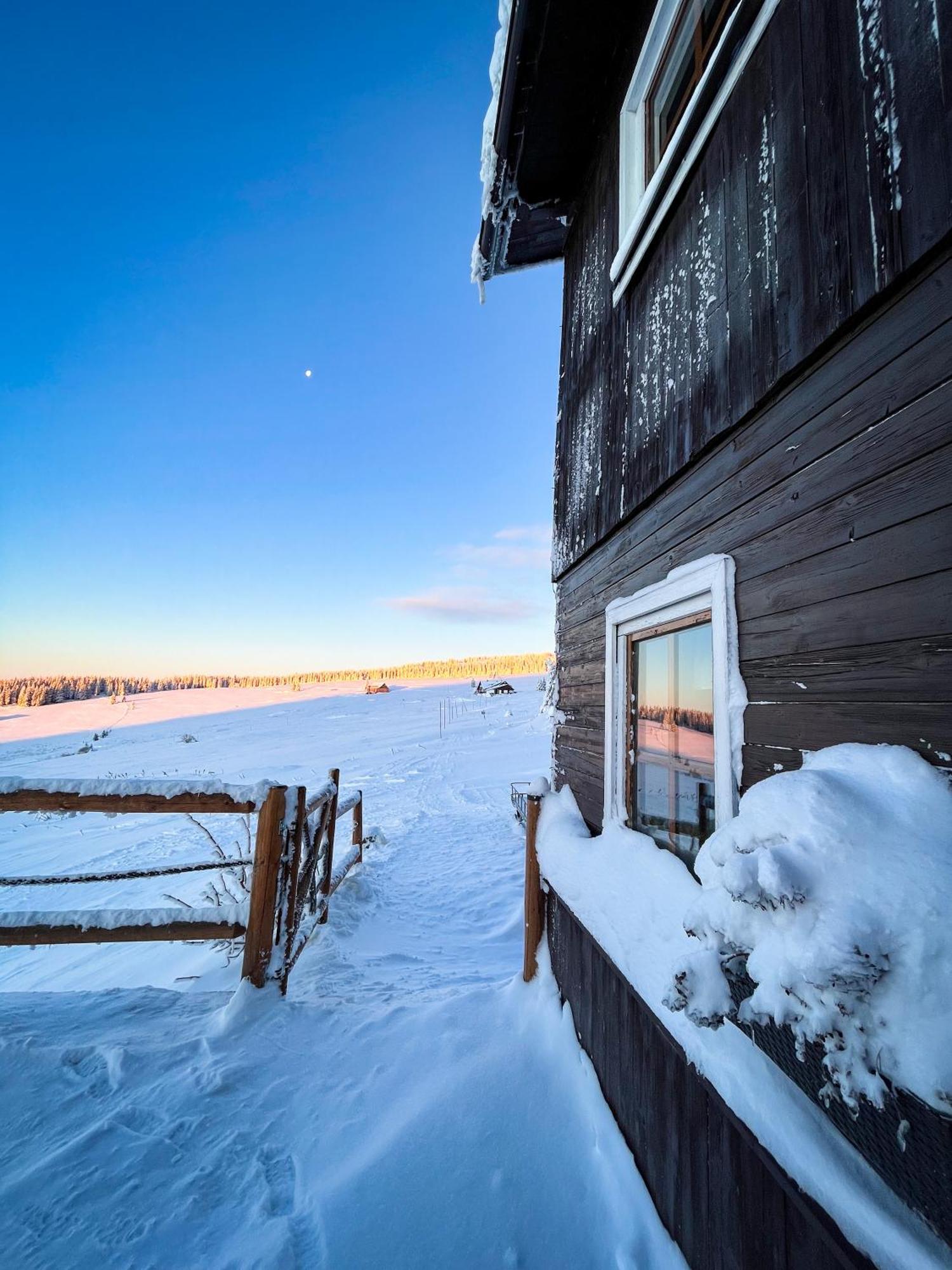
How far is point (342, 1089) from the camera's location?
275cm

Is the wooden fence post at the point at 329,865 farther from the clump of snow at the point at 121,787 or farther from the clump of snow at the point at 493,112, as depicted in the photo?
the clump of snow at the point at 493,112

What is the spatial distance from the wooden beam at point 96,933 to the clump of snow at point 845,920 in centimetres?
323

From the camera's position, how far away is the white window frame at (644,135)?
2314 mm

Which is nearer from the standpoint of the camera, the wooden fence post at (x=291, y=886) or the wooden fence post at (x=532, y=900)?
the wooden fence post at (x=291, y=886)

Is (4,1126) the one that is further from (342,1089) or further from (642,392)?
(642,392)

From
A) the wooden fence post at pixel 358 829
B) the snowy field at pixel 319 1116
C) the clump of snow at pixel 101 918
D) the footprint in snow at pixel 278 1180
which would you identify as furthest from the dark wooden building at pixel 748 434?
the wooden fence post at pixel 358 829

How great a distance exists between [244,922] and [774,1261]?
3091 mm

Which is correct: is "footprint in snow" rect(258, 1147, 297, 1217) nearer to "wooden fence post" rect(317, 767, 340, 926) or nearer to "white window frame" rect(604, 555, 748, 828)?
"white window frame" rect(604, 555, 748, 828)

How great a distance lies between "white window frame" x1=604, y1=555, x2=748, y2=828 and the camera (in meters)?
1.97

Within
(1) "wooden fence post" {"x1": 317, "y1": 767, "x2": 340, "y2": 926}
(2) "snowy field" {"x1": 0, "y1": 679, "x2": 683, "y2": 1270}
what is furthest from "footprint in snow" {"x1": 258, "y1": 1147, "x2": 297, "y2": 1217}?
(1) "wooden fence post" {"x1": 317, "y1": 767, "x2": 340, "y2": 926}

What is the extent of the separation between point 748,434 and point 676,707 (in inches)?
50.5

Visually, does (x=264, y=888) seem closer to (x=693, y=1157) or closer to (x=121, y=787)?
(x=121, y=787)

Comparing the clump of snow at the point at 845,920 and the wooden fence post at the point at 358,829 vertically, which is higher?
the clump of snow at the point at 845,920

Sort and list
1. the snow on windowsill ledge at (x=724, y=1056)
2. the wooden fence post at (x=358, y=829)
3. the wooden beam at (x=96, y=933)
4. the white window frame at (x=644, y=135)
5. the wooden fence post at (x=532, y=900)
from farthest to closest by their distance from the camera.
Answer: the wooden fence post at (x=358, y=829) < the wooden fence post at (x=532, y=900) < the wooden beam at (x=96, y=933) < the white window frame at (x=644, y=135) < the snow on windowsill ledge at (x=724, y=1056)
